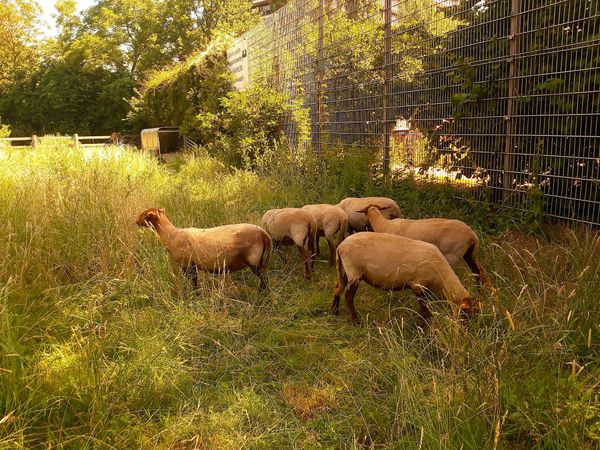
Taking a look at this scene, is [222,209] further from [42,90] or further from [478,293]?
[42,90]

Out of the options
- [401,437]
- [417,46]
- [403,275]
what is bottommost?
[401,437]

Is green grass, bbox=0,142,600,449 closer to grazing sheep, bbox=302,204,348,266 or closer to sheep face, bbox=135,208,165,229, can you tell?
sheep face, bbox=135,208,165,229

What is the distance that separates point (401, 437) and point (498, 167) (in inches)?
181

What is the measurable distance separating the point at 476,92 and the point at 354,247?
337cm

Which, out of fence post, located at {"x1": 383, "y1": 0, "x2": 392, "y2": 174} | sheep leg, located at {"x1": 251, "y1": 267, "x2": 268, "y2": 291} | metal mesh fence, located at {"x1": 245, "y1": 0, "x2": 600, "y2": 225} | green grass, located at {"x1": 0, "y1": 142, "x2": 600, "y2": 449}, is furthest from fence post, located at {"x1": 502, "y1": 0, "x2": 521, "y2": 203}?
sheep leg, located at {"x1": 251, "y1": 267, "x2": 268, "y2": 291}

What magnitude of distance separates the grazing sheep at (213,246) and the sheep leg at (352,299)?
3.56 ft

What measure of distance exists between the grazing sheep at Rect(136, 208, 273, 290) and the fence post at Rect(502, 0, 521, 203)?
309 cm

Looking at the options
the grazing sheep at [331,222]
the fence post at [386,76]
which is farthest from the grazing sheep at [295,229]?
the fence post at [386,76]

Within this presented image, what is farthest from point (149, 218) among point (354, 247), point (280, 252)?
point (354, 247)

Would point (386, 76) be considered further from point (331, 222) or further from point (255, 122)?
point (255, 122)

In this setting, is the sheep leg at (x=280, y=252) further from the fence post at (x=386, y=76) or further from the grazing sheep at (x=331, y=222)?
the fence post at (x=386, y=76)

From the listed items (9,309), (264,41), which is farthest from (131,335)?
(264,41)

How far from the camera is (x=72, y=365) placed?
296 cm

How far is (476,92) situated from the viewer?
6.36 metres
